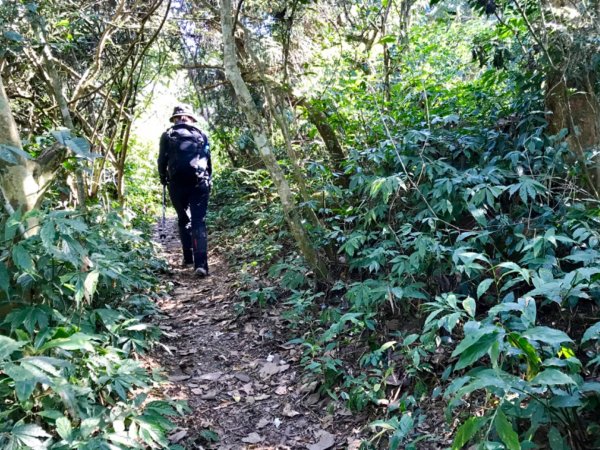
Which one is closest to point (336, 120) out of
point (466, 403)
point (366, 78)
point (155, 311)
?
point (366, 78)

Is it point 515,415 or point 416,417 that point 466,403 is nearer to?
point 416,417

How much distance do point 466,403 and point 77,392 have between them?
2122 millimetres

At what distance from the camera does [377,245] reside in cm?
421

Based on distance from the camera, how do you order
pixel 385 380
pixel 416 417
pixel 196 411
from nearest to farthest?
pixel 416 417 → pixel 385 380 → pixel 196 411

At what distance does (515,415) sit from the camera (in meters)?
1.99

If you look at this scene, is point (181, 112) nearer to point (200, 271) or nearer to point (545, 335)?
point (200, 271)

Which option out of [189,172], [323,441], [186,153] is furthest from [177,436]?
[186,153]

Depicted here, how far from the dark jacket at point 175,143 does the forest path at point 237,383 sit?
182 centimetres

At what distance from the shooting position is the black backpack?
20.6 ft

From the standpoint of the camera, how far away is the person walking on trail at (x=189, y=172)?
248 inches

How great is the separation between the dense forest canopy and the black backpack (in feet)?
3.01

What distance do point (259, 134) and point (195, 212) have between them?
87.9 inches

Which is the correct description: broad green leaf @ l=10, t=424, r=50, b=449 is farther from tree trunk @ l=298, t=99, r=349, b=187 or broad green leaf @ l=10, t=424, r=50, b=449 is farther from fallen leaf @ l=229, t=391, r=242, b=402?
tree trunk @ l=298, t=99, r=349, b=187

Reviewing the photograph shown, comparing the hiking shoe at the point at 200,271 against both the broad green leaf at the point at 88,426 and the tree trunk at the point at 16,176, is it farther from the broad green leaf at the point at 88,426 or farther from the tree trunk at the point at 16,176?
the broad green leaf at the point at 88,426
